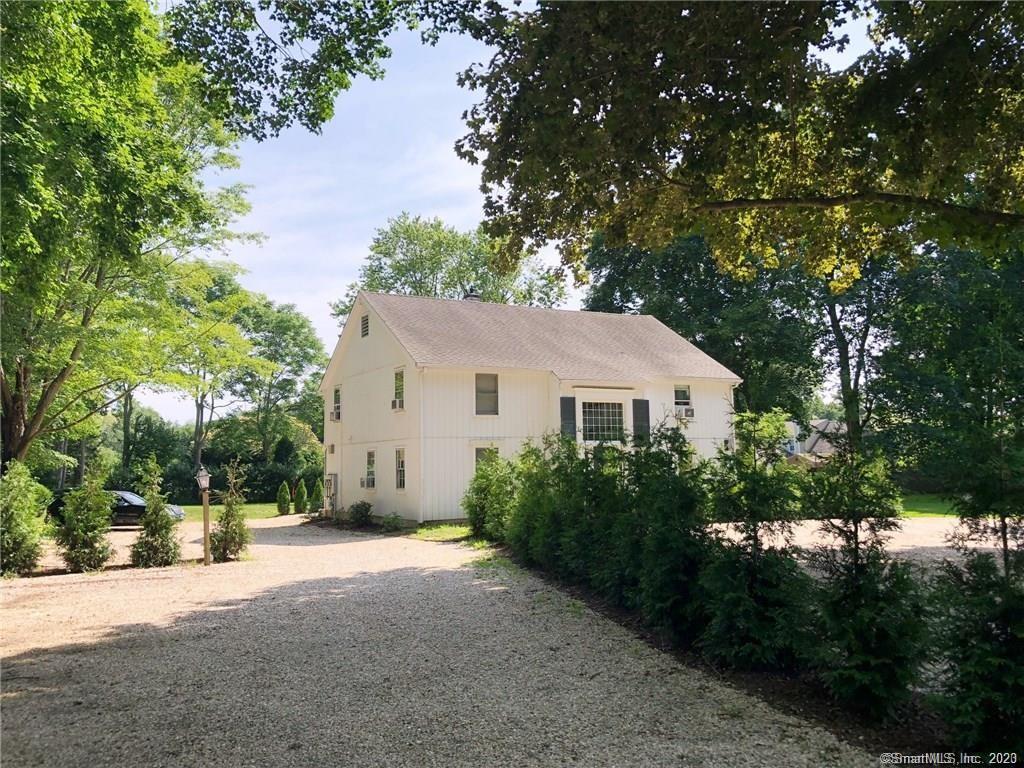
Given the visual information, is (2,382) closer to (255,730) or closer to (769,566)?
(255,730)

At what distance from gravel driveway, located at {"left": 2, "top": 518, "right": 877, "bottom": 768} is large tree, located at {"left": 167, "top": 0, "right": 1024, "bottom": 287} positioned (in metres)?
4.55

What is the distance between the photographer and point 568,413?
21.5 meters

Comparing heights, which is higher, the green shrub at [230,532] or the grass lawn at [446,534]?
the green shrub at [230,532]

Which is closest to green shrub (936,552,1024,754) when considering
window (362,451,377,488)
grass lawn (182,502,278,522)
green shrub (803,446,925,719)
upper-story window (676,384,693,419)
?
green shrub (803,446,925,719)

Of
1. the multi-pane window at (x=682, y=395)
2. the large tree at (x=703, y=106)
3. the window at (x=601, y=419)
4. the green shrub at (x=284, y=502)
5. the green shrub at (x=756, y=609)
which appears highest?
the large tree at (x=703, y=106)

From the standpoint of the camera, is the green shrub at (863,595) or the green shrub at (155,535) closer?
the green shrub at (863,595)

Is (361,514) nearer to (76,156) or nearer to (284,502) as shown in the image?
(284,502)

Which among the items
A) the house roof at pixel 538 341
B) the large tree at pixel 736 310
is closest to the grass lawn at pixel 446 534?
the house roof at pixel 538 341

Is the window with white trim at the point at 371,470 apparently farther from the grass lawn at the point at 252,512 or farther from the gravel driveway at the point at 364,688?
the gravel driveway at the point at 364,688

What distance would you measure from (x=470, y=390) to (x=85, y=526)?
11.0 meters

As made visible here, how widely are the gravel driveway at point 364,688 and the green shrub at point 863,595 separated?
0.50 m

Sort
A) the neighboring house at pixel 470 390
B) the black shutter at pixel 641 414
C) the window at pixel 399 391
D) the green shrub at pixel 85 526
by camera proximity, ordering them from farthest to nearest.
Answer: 1. the black shutter at pixel 641 414
2. the window at pixel 399 391
3. the neighboring house at pixel 470 390
4. the green shrub at pixel 85 526

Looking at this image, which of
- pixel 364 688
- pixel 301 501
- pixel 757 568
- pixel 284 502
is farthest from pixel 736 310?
pixel 364 688

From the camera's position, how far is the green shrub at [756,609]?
205 inches
